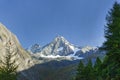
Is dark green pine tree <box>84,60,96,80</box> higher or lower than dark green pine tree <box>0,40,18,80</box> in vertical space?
higher

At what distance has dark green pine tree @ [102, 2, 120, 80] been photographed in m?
26.5

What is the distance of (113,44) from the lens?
26.7 meters

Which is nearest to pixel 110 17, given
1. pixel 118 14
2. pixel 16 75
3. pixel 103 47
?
pixel 118 14

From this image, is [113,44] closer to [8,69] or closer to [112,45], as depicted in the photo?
[112,45]

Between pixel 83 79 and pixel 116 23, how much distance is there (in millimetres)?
21927

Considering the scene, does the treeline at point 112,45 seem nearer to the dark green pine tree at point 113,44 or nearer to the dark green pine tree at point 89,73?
the dark green pine tree at point 113,44

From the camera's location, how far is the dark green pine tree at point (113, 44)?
2645 centimetres

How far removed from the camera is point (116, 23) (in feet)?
90.7

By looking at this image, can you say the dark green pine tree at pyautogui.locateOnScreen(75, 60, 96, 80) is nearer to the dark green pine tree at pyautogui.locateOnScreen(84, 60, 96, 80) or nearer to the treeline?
the dark green pine tree at pyautogui.locateOnScreen(84, 60, 96, 80)

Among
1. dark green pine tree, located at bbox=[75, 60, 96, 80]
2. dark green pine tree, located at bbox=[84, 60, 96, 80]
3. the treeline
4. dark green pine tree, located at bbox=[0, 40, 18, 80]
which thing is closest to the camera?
the treeline

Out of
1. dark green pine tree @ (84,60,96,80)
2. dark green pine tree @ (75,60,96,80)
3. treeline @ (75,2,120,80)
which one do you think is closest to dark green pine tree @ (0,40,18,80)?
treeline @ (75,2,120,80)

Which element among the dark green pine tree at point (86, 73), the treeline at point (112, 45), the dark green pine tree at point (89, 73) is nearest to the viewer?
the treeline at point (112, 45)

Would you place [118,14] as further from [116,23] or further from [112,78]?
[112,78]

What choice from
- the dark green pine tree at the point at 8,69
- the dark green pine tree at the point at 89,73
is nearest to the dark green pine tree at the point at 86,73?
the dark green pine tree at the point at 89,73
